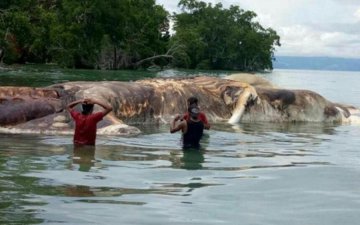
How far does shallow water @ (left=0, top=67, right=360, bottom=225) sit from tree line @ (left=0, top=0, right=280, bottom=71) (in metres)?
17.8

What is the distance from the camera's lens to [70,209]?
6.28 metres

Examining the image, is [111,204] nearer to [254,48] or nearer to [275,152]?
[275,152]

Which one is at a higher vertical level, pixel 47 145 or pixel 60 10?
pixel 60 10

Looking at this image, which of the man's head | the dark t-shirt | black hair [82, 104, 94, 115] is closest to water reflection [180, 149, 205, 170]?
the dark t-shirt

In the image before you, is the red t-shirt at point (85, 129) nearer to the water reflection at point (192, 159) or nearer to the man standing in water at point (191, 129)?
the man standing in water at point (191, 129)

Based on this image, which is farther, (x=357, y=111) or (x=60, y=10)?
(x=60, y=10)

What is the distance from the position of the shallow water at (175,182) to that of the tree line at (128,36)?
17789 mm

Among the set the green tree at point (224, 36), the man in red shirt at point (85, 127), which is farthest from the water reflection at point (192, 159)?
the green tree at point (224, 36)

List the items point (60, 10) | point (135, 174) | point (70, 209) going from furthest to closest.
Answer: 1. point (60, 10)
2. point (135, 174)
3. point (70, 209)

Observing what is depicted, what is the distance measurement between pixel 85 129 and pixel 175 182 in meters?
3.27

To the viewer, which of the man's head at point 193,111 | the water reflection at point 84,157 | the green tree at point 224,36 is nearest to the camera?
the water reflection at point 84,157

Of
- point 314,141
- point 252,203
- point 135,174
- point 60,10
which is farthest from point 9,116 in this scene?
point 60,10

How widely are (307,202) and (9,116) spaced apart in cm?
714

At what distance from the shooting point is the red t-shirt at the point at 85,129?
1075 centimetres
